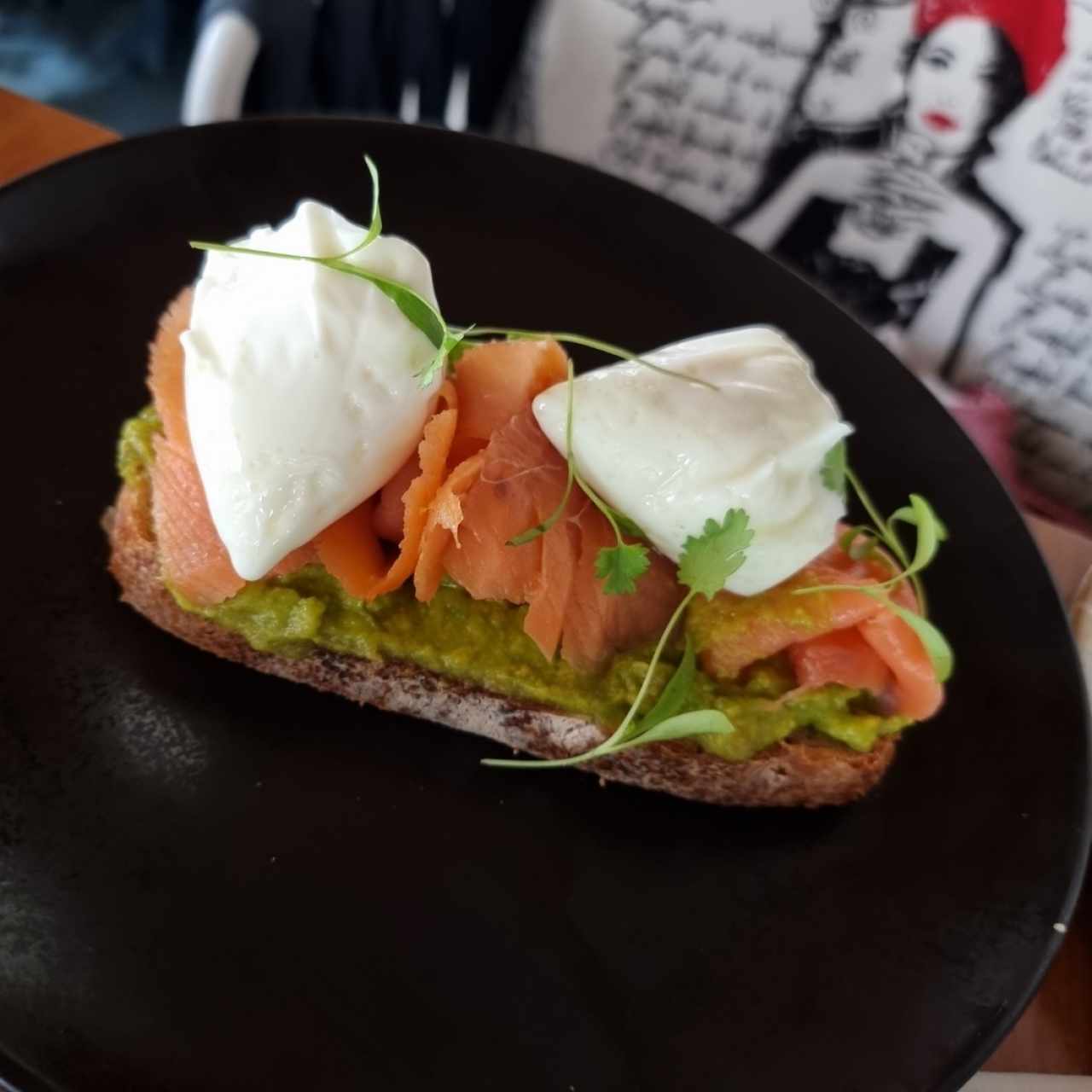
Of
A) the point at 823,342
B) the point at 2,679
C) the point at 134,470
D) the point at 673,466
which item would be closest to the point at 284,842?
the point at 2,679

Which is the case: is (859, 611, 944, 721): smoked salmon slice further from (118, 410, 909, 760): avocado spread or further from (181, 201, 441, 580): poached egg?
(181, 201, 441, 580): poached egg

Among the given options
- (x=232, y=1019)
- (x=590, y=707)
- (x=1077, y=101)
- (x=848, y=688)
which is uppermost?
(x=1077, y=101)

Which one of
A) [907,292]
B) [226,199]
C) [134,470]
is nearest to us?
[134,470]

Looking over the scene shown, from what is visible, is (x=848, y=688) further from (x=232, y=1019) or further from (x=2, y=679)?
(x=2, y=679)

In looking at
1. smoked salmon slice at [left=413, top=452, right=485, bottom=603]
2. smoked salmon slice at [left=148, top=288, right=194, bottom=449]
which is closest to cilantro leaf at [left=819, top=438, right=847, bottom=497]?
smoked salmon slice at [left=413, top=452, right=485, bottom=603]

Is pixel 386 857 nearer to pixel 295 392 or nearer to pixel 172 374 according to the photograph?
pixel 295 392

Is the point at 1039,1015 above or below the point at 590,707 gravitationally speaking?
below
